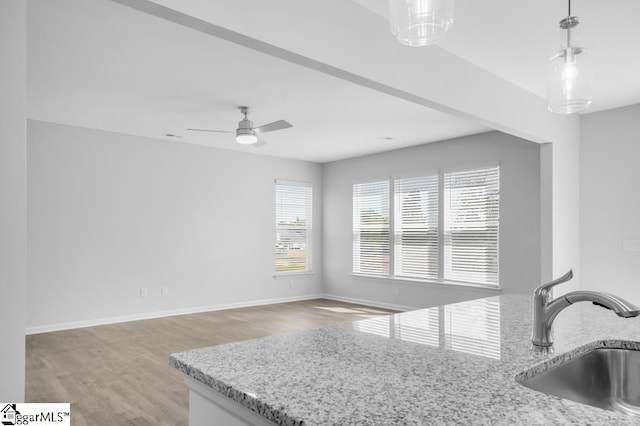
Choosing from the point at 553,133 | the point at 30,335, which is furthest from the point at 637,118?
the point at 30,335

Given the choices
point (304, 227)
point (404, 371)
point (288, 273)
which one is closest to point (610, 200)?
point (404, 371)

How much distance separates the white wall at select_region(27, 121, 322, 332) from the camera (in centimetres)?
576

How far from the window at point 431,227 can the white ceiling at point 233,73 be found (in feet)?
2.99

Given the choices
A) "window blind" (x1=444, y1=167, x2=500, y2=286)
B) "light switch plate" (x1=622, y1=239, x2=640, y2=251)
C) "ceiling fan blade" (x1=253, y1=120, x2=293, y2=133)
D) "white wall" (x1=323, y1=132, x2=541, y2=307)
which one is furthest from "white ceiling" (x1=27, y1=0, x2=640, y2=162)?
"light switch plate" (x1=622, y1=239, x2=640, y2=251)

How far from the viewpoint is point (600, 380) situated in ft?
4.69

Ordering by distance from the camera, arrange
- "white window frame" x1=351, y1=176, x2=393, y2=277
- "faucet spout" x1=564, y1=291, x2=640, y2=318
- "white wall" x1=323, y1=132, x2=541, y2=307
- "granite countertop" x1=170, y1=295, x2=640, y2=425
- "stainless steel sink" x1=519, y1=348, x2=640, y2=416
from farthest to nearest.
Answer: "white window frame" x1=351, y1=176, x2=393, y2=277
"white wall" x1=323, y1=132, x2=541, y2=307
"stainless steel sink" x1=519, y1=348, x2=640, y2=416
"faucet spout" x1=564, y1=291, x2=640, y2=318
"granite countertop" x1=170, y1=295, x2=640, y2=425

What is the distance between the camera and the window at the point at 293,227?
27.1 ft

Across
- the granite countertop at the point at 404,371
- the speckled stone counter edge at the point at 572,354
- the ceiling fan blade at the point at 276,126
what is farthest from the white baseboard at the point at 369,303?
the speckled stone counter edge at the point at 572,354

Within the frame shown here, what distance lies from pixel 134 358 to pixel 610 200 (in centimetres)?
548

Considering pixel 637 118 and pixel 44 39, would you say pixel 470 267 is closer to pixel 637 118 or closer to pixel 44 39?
pixel 637 118

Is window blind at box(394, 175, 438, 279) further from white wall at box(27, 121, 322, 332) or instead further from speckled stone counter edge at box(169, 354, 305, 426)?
speckled stone counter edge at box(169, 354, 305, 426)

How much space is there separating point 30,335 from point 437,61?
568cm

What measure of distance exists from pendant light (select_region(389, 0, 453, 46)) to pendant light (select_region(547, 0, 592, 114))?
37.3 inches

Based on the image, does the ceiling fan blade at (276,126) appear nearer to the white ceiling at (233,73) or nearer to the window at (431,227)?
the white ceiling at (233,73)
